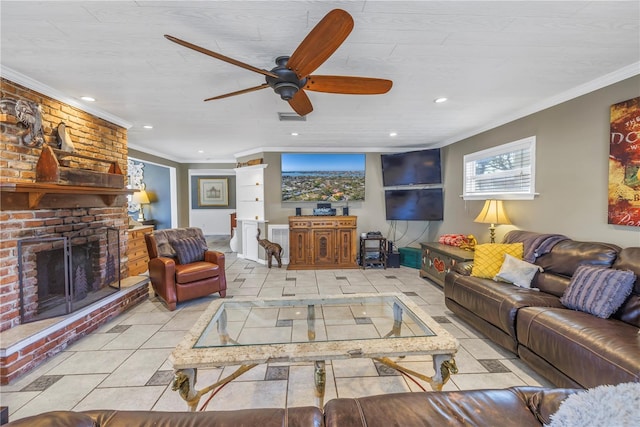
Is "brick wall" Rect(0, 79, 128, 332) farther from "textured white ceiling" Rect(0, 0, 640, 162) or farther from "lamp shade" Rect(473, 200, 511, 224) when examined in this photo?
"lamp shade" Rect(473, 200, 511, 224)

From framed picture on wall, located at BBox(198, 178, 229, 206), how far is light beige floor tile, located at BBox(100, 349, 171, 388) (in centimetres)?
617

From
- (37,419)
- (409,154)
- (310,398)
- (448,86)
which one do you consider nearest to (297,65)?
(448,86)

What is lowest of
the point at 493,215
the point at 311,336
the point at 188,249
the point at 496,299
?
the point at 311,336

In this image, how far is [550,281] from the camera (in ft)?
8.02

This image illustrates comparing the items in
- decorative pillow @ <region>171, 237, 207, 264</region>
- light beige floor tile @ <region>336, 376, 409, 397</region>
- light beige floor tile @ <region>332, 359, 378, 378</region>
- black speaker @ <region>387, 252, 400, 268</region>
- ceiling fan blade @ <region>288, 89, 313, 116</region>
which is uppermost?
ceiling fan blade @ <region>288, 89, 313, 116</region>

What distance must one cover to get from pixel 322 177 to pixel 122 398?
171 inches

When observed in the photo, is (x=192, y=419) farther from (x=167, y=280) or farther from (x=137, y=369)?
(x=167, y=280)

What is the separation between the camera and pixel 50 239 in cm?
236

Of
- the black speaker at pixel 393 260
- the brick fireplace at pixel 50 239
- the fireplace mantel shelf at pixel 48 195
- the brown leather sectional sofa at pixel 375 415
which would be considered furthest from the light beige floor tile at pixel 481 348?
the fireplace mantel shelf at pixel 48 195

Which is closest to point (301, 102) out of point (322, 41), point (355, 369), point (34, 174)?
point (322, 41)

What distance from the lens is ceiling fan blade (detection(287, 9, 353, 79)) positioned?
1245mm

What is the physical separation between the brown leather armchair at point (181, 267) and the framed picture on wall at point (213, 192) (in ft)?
14.5

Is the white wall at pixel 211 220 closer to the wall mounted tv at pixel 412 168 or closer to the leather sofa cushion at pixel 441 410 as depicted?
the wall mounted tv at pixel 412 168

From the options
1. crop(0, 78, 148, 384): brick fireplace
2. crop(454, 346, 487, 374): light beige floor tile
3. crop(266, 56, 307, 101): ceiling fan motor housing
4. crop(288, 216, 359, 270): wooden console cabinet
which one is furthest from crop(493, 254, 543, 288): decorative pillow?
crop(0, 78, 148, 384): brick fireplace
